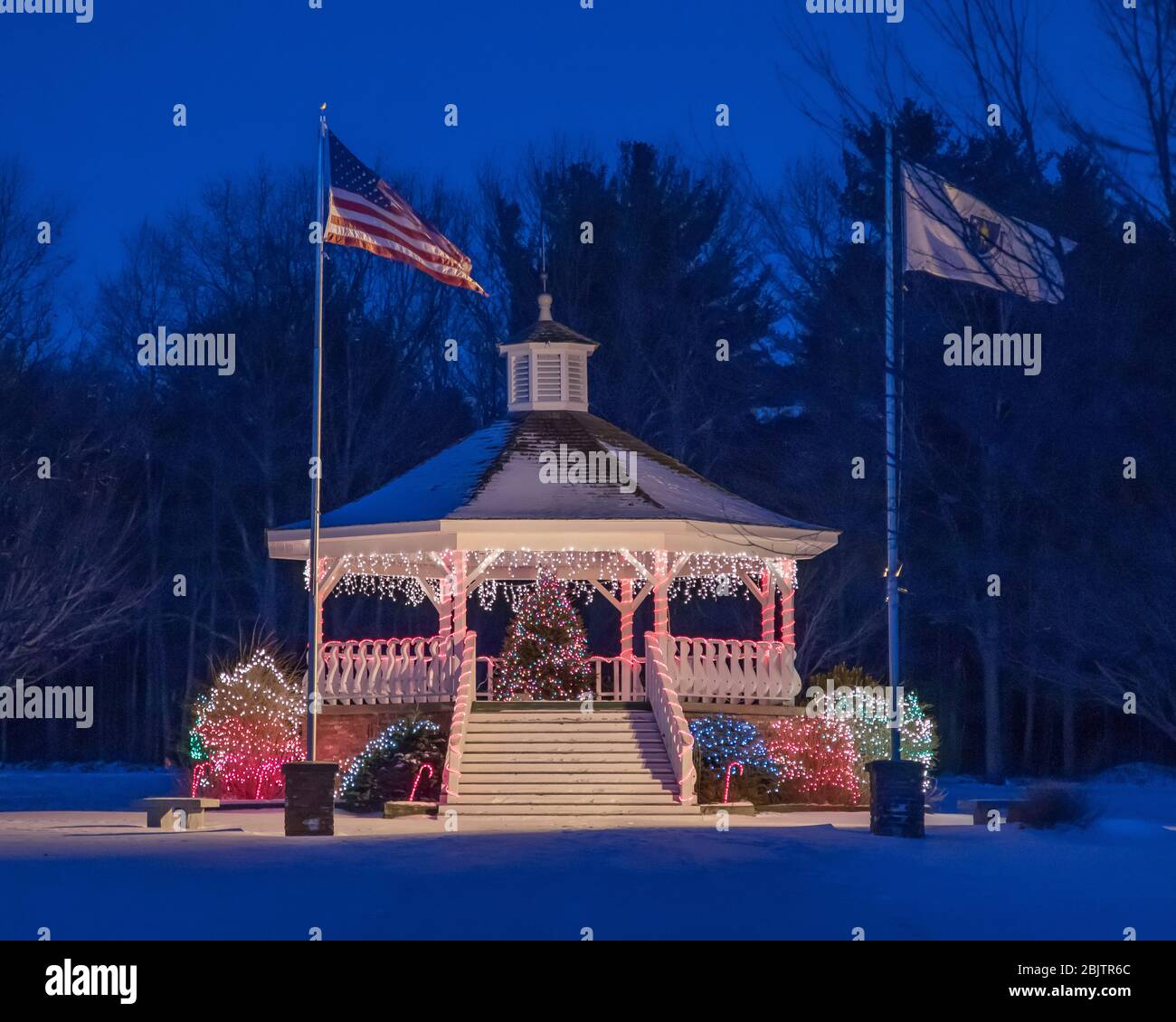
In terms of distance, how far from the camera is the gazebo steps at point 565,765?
26.3 meters

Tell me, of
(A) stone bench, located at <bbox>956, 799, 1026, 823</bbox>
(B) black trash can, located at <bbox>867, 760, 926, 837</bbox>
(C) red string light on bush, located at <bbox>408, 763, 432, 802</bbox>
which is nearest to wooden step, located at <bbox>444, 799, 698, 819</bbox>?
(C) red string light on bush, located at <bbox>408, 763, 432, 802</bbox>

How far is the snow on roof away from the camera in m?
29.5

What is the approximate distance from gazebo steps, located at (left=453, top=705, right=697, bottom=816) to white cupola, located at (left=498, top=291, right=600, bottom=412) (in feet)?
21.6

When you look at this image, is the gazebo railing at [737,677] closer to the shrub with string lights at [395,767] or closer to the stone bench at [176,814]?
the shrub with string lights at [395,767]

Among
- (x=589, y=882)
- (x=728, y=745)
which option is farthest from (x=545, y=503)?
(x=589, y=882)

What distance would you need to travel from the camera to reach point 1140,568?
1842 centimetres

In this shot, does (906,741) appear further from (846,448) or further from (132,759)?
(132,759)

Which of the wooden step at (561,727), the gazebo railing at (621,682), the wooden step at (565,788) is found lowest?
the wooden step at (565,788)

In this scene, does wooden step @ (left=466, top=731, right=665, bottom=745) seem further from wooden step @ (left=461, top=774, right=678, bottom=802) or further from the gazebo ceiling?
the gazebo ceiling

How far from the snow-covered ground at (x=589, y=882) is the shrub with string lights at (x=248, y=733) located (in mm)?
5089

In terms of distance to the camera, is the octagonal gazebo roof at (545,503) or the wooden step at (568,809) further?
the octagonal gazebo roof at (545,503)

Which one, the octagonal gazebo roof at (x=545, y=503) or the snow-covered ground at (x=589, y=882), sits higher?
the octagonal gazebo roof at (x=545, y=503)

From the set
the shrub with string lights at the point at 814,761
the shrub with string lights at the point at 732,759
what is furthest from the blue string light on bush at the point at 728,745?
the shrub with string lights at the point at 814,761
